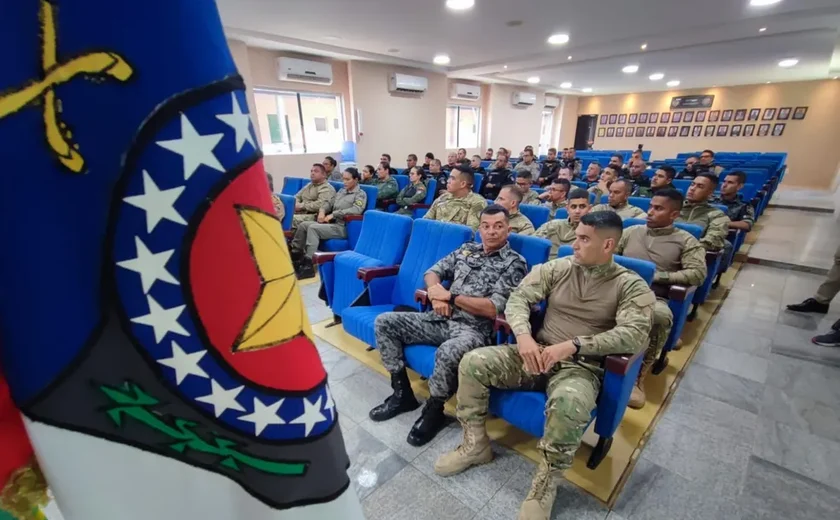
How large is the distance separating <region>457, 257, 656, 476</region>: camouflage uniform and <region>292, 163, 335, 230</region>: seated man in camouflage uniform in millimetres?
3071

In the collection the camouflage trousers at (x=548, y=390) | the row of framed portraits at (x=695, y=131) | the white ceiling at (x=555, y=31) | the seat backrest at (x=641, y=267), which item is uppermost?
the white ceiling at (x=555, y=31)

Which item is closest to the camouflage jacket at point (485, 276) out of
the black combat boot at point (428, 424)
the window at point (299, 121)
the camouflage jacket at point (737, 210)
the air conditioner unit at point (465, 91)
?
the black combat boot at point (428, 424)

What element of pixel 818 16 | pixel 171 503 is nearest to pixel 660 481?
pixel 171 503

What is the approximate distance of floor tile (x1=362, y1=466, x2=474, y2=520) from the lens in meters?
1.33

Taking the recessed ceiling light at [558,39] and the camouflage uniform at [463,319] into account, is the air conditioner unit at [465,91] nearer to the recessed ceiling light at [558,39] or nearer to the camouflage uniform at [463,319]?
the recessed ceiling light at [558,39]

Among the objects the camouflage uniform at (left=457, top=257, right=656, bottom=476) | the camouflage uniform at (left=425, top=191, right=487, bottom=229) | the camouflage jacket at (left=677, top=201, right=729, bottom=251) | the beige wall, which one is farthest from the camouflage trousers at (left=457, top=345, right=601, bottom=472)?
the beige wall

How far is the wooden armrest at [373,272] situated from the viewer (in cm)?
214

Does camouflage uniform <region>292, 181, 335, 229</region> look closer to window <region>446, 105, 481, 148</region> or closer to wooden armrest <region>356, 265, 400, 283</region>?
wooden armrest <region>356, 265, 400, 283</region>

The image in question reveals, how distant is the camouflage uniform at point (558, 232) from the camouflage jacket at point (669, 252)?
331 millimetres

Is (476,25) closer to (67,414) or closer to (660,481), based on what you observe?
(660,481)

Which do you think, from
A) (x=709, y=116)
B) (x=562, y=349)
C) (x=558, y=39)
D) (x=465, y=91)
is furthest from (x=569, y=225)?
(x=709, y=116)

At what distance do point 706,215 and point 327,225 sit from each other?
10.8 ft

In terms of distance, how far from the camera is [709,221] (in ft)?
9.11

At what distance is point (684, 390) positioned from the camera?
2012 millimetres
